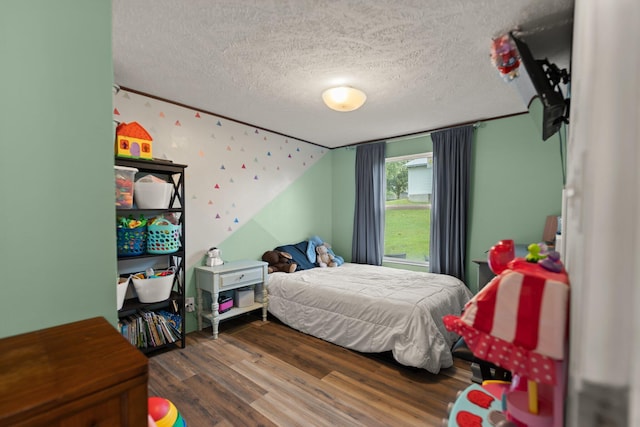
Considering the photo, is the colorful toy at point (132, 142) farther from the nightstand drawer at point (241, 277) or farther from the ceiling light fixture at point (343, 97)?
the ceiling light fixture at point (343, 97)

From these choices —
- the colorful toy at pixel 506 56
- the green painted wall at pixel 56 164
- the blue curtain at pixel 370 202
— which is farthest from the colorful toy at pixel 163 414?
the blue curtain at pixel 370 202

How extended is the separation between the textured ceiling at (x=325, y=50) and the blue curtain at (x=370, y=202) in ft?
3.81

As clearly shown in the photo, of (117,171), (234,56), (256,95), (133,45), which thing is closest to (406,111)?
(256,95)

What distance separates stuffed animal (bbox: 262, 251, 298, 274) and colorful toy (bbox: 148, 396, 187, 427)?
2466 millimetres

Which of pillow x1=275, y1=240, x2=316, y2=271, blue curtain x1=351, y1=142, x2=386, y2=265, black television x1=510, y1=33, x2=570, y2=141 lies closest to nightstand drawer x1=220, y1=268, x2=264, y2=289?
pillow x1=275, y1=240, x2=316, y2=271

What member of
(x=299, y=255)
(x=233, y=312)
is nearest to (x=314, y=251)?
(x=299, y=255)

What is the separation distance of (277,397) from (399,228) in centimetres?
279

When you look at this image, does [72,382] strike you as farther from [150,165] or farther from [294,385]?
[150,165]

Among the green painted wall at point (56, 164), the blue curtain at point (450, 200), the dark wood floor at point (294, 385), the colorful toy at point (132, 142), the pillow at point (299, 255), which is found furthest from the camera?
the pillow at point (299, 255)

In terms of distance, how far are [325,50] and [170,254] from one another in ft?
6.80

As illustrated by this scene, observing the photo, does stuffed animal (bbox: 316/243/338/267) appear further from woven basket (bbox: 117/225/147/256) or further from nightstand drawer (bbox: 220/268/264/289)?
woven basket (bbox: 117/225/147/256)

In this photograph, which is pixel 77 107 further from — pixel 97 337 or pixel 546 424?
pixel 546 424

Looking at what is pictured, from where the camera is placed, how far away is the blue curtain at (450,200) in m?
3.34

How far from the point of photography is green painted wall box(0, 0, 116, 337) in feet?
2.71
